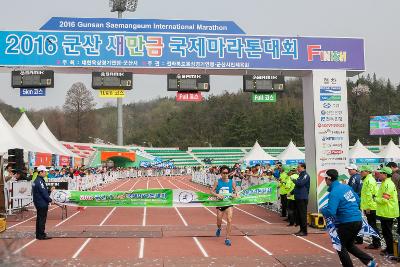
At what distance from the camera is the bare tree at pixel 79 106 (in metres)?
86.5

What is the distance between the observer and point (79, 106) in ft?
288

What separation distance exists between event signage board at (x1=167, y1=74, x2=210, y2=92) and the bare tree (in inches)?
2852

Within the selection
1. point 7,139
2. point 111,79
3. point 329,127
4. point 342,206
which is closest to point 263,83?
point 329,127

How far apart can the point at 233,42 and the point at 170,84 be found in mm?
2756

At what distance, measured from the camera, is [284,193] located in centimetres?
1602

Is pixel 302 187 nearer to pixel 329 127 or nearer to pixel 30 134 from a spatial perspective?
pixel 329 127

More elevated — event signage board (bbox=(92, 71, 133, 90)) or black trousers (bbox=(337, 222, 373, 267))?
event signage board (bbox=(92, 71, 133, 90))

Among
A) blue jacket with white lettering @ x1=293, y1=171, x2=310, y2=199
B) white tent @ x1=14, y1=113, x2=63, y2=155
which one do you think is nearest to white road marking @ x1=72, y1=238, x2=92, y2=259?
blue jacket with white lettering @ x1=293, y1=171, x2=310, y2=199

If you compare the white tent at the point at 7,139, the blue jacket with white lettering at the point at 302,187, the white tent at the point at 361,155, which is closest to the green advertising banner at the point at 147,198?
the blue jacket with white lettering at the point at 302,187

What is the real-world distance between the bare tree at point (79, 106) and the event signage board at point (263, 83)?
240 feet

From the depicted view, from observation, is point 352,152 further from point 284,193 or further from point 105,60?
point 105,60

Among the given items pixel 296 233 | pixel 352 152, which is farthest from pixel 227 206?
pixel 352 152

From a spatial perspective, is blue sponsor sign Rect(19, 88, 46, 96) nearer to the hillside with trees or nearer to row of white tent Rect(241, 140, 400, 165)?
row of white tent Rect(241, 140, 400, 165)

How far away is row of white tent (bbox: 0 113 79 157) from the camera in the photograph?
2605cm
